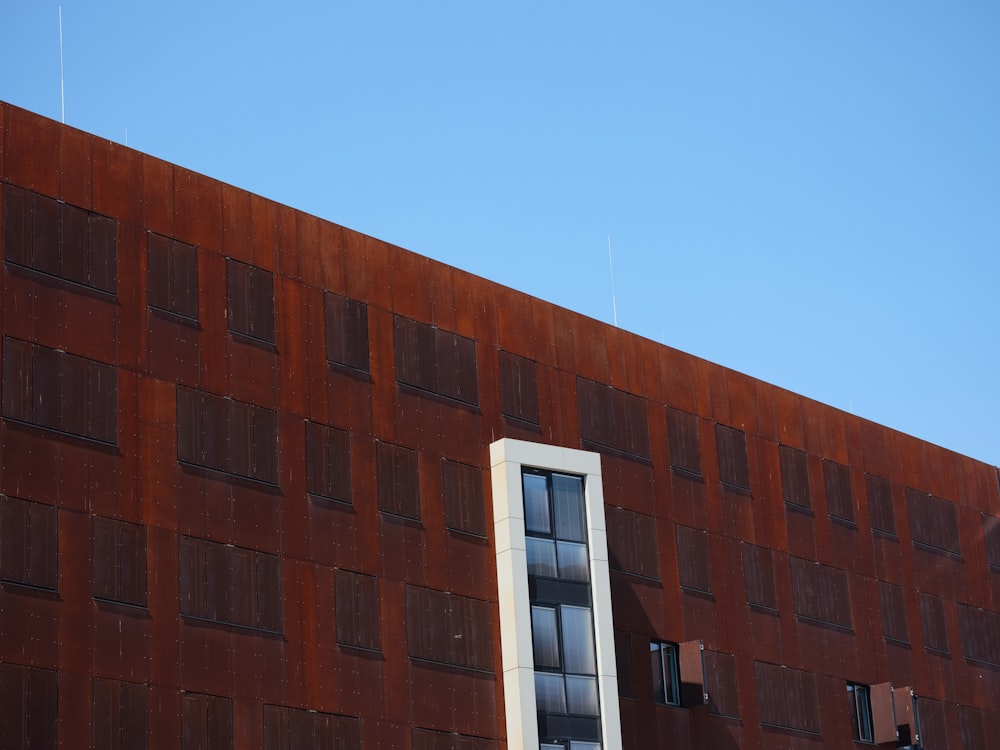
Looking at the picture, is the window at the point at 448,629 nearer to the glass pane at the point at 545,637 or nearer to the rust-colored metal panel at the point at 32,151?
the glass pane at the point at 545,637

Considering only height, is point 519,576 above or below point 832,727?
above

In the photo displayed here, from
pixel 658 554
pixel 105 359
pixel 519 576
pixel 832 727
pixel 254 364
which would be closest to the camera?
pixel 105 359

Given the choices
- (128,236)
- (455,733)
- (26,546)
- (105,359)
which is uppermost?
(128,236)

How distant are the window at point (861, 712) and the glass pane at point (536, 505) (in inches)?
683

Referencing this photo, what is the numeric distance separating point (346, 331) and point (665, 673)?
16582mm

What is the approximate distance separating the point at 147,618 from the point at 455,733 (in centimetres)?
1080

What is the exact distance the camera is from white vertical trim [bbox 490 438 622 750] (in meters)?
50.7

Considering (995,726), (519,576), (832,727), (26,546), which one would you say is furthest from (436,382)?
(995,726)

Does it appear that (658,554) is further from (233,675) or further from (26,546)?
(26,546)

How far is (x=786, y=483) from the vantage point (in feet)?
212

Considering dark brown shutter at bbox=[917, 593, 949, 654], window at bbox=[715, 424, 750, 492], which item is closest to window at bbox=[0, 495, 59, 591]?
window at bbox=[715, 424, 750, 492]

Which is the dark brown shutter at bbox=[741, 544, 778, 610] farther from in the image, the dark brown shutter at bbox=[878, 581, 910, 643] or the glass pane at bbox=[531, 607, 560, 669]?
the glass pane at bbox=[531, 607, 560, 669]

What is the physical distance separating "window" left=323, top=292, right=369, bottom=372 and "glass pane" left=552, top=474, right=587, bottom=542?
7.84 meters

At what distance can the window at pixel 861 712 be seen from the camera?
64.3 meters
